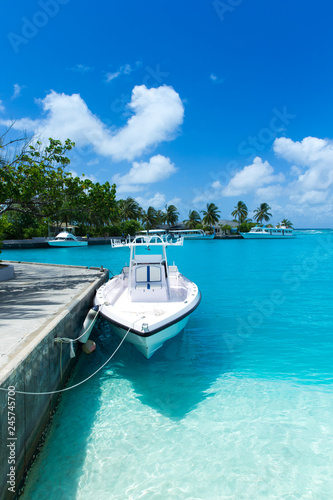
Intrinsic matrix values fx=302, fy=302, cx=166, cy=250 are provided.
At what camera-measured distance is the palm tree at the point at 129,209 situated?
88000 millimetres

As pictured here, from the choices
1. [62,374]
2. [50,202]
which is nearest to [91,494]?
[62,374]

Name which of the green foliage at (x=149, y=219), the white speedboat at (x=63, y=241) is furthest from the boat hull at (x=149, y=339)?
the green foliage at (x=149, y=219)

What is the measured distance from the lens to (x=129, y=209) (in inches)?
3506

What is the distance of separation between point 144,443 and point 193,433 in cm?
97

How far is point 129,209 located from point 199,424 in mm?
85165

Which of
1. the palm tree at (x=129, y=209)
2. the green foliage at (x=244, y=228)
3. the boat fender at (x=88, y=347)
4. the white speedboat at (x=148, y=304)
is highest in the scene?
the palm tree at (x=129, y=209)

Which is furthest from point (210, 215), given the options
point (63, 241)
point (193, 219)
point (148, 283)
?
point (148, 283)

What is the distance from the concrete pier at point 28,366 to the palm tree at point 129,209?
78.9m

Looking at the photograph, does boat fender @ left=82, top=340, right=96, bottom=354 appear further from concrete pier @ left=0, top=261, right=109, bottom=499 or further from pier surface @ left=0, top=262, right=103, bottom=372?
pier surface @ left=0, top=262, right=103, bottom=372

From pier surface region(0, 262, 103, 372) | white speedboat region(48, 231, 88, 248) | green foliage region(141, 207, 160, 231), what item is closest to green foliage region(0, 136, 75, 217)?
pier surface region(0, 262, 103, 372)

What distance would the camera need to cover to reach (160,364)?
8.77 metres

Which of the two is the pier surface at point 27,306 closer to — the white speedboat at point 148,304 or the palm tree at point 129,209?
the white speedboat at point 148,304

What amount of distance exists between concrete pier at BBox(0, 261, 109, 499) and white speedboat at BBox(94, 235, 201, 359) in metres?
1.26

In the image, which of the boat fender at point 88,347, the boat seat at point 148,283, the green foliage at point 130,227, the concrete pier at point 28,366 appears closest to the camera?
the concrete pier at point 28,366
